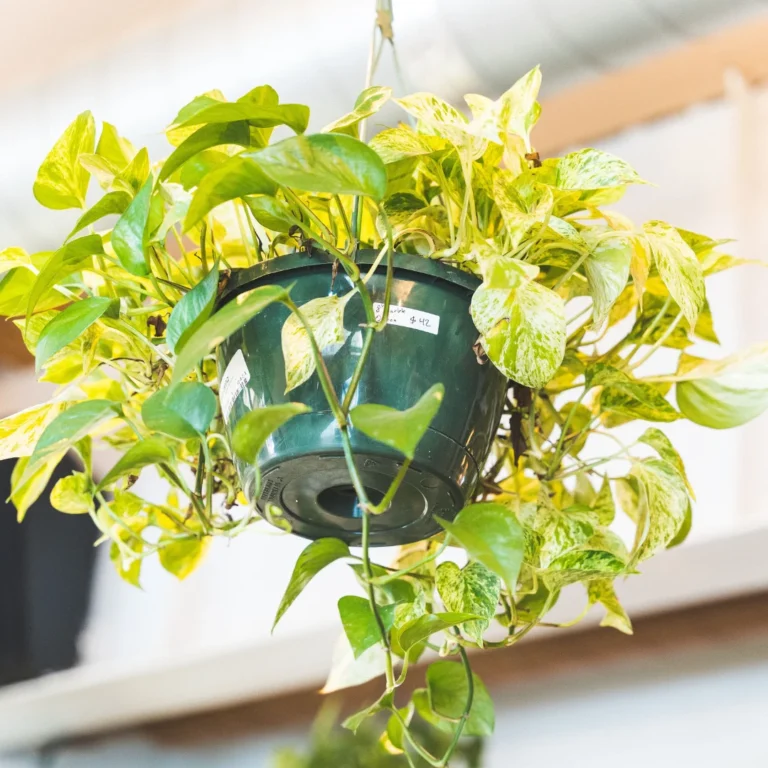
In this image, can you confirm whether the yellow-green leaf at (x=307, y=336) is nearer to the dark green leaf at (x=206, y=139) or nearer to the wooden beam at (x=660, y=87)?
the dark green leaf at (x=206, y=139)

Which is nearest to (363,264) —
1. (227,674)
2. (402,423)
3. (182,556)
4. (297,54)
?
(402,423)

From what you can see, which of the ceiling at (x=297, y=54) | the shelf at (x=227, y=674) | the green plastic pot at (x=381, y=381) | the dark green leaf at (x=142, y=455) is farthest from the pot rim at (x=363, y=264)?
the shelf at (x=227, y=674)

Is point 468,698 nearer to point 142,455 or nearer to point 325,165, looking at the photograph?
point 142,455

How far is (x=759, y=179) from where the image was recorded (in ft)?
5.35

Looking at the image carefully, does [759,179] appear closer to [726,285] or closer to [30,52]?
[726,285]

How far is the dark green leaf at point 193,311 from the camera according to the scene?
1.70ft

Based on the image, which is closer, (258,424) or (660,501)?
(258,424)

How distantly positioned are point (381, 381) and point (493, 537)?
128 mm

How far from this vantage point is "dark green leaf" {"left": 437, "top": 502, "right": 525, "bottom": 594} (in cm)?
43

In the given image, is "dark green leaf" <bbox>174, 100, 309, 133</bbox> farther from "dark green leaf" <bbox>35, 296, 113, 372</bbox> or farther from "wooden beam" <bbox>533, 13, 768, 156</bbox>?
"wooden beam" <bbox>533, 13, 768, 156</bbox>

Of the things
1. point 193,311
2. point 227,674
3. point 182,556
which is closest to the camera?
point 193,311

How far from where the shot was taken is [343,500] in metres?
0.64

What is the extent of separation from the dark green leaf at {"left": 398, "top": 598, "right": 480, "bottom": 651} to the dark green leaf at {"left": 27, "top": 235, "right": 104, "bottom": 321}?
30 centimetres

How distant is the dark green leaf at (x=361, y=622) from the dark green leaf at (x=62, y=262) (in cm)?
26
